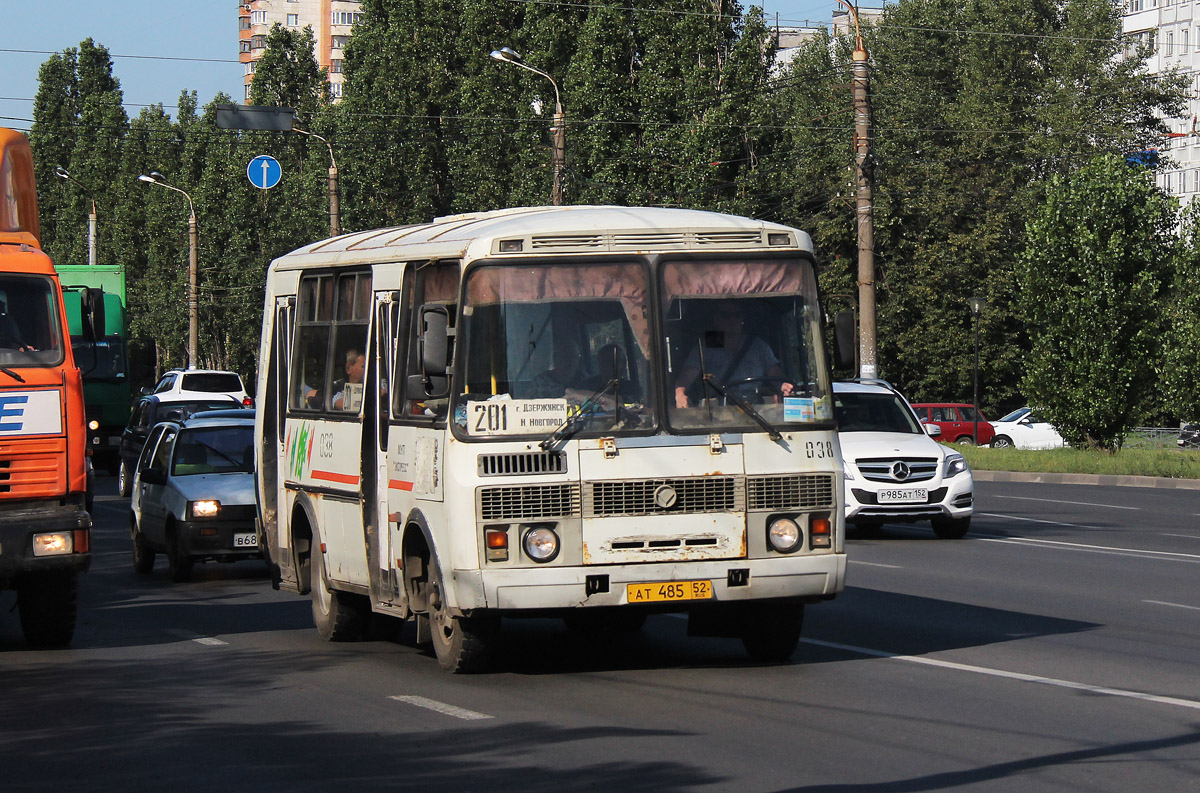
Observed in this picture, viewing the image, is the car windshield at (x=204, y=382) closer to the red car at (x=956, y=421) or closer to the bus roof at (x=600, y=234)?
the red car at (x=956, y=421)

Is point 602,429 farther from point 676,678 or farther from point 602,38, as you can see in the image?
point 602,38

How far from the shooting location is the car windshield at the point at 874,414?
21984 millimetres

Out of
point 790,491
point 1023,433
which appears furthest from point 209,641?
point 1023,433

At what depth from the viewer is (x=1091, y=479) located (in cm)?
3581

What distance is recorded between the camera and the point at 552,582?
400 inches

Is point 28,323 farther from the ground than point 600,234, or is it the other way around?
point 600,234

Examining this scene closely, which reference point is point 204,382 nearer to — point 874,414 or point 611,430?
point 874,414

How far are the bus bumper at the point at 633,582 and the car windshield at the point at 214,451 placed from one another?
29.7 ft

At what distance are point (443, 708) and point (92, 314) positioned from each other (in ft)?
17.9

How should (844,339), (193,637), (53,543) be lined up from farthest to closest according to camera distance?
1. (193,637)
2. (53,543)
3. (844,339)

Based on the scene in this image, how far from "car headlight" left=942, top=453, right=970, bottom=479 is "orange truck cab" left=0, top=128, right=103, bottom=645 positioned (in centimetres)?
1112

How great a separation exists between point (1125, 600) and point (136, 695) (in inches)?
308

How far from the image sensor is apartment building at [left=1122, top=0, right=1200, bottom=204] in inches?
3570

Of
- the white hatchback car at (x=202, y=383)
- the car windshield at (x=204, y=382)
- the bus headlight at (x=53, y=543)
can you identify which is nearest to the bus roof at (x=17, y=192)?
the bus headlight at (x=53, y=543)
